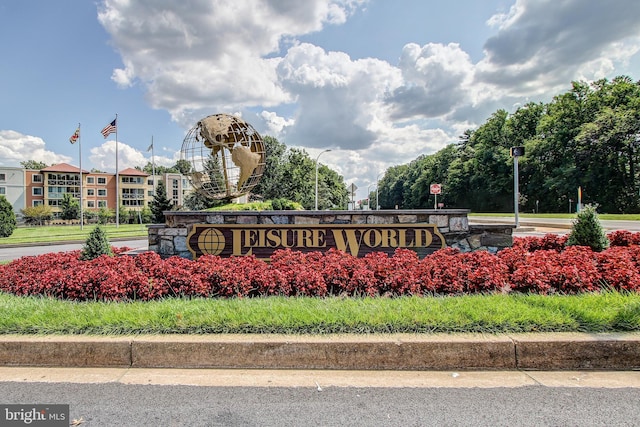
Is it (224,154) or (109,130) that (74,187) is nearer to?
(109,130)

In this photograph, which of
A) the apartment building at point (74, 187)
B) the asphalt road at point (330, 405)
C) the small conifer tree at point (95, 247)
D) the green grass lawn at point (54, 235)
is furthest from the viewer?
the apartment building at point (74, 187)

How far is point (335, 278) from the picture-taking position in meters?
4.95

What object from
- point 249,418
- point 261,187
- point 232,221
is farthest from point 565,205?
point 249,418

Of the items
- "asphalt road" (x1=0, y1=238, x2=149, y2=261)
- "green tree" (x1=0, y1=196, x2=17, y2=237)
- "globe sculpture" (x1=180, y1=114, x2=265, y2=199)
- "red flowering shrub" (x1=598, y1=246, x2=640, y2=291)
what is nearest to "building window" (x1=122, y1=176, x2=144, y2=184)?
"green tree" (x1=0, y1=196, x2=17, y2=237)

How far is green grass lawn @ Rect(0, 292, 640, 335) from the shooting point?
11.7 ft

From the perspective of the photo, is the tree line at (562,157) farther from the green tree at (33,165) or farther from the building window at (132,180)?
the green tree at (33,165)

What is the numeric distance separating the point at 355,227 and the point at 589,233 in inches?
173

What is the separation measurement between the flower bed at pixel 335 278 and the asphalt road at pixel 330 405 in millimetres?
1805

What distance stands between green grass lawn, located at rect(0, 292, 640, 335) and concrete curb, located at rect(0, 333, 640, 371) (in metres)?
0.13

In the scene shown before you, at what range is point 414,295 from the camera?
4.60 meters

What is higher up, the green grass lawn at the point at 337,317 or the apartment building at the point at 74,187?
the apartment building at the point at 74,187

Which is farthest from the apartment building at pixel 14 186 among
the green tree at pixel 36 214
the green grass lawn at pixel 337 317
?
the green grass lawn at pixel 337 317

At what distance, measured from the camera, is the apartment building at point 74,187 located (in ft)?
217

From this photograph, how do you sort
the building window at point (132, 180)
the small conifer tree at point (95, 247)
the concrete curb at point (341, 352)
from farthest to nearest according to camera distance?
1. the building window at point (132, 180)
2. the small conifer tree at point (95, 247)
3. the concrete curb at point (341, 352)
